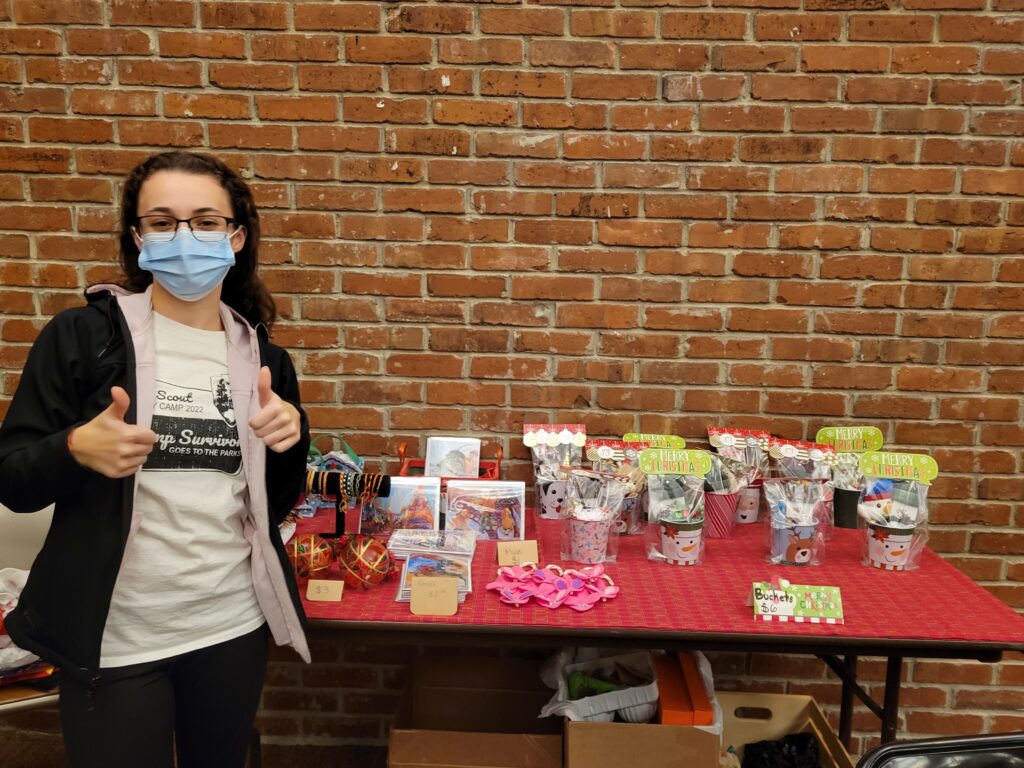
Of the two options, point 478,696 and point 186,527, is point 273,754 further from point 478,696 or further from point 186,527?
point 186,527

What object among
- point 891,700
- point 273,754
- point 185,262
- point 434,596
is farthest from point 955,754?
point 273,754

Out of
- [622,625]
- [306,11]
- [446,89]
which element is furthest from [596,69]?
[622,625]

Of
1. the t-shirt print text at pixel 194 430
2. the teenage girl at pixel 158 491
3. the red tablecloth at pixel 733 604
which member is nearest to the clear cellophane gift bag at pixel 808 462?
the red tablecloth at pixel 733 604

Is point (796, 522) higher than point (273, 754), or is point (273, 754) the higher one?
point (796, 522)

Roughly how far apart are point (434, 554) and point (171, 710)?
0.68 metres

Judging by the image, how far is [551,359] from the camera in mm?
2457

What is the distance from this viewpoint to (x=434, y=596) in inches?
67.7

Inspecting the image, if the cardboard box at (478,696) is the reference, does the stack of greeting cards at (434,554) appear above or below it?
above

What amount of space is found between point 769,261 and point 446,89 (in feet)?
3.91

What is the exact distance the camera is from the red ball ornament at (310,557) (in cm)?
183

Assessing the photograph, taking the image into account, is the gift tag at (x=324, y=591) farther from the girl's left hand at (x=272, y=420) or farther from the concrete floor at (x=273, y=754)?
the concrete floor at (x=273, y=754)

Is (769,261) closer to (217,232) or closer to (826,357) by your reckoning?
(826,357)

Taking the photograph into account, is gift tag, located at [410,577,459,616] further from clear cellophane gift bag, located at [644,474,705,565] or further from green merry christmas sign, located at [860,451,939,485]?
green merry christmas sign, located at [860,451,939,485]

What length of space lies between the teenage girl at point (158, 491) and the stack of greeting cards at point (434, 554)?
326 mm
